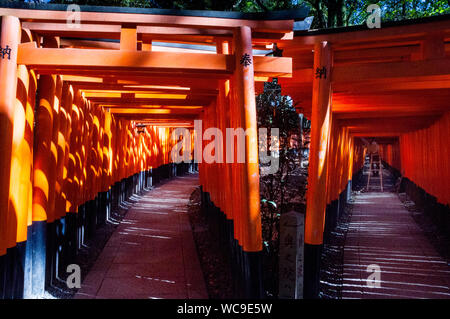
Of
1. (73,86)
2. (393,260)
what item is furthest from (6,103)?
(393,260)

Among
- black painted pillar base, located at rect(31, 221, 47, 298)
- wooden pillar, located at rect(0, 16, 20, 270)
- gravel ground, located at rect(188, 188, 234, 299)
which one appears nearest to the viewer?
wooden pillar, located at rect(0, 16, 20, 270)

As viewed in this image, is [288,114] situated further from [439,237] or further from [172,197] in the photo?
[172,197]

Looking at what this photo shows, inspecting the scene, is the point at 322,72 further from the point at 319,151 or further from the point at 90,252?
the point at 90,252

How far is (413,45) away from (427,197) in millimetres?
7020

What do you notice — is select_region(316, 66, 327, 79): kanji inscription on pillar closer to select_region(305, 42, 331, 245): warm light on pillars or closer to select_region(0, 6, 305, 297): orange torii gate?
select_region(305, 42, 331, 245): warm light on pillars

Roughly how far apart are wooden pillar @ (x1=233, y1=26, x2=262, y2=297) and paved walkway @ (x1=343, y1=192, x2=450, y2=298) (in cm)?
191

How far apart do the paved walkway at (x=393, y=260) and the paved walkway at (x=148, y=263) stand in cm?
240

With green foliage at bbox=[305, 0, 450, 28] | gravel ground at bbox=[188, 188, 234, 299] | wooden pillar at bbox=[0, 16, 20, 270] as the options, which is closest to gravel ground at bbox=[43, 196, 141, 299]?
wooden pillar at bbox=[0, 16, 20, 270]

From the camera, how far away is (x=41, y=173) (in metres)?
4.56

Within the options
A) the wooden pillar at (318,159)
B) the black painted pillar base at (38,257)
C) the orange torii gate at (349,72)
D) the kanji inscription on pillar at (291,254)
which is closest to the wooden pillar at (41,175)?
the black painted pillar base at (38,257)

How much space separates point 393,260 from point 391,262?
140 millimetres

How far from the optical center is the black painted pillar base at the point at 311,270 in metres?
4.64

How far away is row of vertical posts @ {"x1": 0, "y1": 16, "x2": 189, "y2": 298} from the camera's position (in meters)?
3.58
